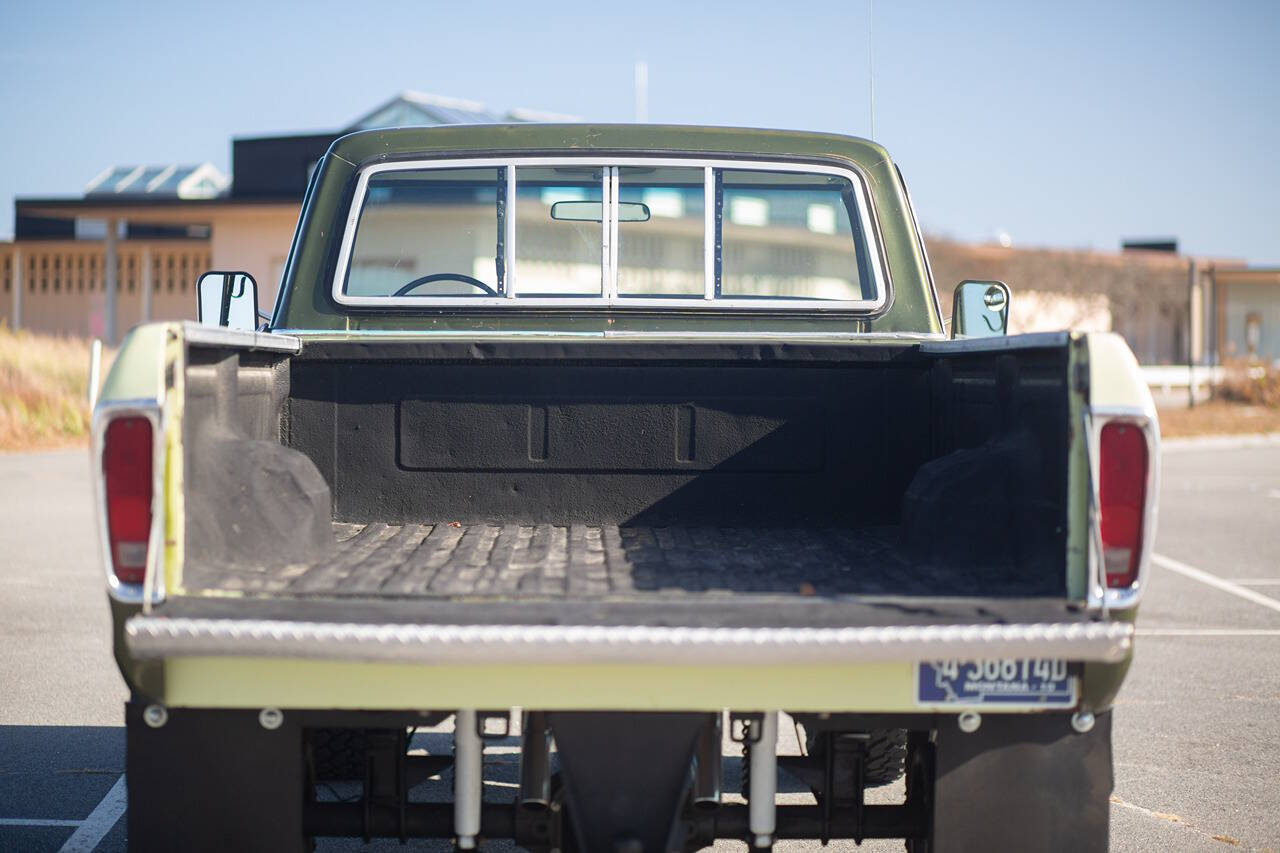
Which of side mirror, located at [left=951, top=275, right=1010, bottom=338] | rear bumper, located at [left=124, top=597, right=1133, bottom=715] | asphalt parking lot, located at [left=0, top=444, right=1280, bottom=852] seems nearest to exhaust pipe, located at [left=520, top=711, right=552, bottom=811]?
rear bumper, located at [left=124, top=597, right=1133, bottom=715]

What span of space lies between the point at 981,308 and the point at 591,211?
142cm

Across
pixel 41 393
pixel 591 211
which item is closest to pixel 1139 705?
pixel 591 211

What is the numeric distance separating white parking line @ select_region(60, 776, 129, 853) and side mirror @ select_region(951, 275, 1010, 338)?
315 cm

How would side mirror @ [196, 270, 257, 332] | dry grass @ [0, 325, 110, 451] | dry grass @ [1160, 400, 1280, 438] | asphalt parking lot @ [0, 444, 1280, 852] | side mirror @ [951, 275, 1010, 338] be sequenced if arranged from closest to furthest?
asphalt parking lot @ [0, 444, 1280, 852], side mirror @ [196, 270, 257, 332], side mirror @ [951, 275, 1010, 338], dry grass @ [0, 325, 110, 451], dry grass @ [1160, 400, 1280, 438]

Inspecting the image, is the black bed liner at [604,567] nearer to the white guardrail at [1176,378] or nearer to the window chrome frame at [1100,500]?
the window chrome frame at [1100,500]

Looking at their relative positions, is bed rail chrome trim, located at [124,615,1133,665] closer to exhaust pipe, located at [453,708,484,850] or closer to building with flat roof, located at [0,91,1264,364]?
exhaust pipe, located at [453,708,484,850]

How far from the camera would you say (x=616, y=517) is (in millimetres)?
3773

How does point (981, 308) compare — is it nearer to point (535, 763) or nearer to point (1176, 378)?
point (535, 763)

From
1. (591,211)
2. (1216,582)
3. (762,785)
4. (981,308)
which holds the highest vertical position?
(591,211)

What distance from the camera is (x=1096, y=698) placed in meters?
2.65

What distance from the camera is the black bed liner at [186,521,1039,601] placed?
9.29 ft

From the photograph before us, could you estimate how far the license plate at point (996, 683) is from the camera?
260 centimetres

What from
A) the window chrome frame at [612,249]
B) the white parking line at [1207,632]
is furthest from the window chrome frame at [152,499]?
the white parking line at [1207,632]

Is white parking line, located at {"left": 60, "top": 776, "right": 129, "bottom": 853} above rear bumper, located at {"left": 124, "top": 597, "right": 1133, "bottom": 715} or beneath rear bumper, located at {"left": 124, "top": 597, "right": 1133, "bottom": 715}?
beneath
